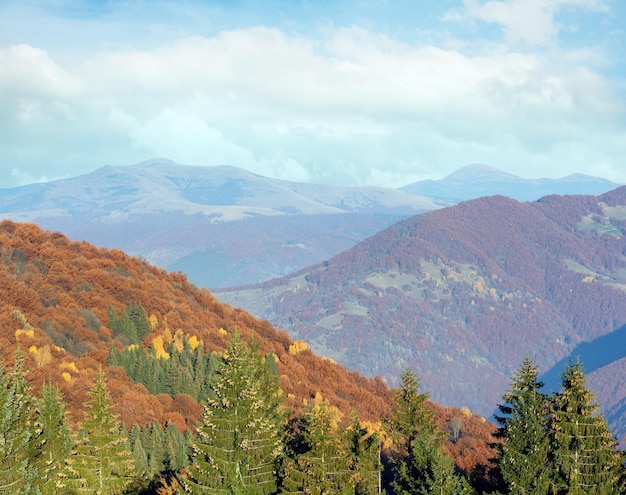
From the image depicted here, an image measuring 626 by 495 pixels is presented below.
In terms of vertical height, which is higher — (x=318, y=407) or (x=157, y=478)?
(x=318, y=407)

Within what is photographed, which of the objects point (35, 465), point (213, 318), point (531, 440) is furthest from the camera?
point (213, 318)

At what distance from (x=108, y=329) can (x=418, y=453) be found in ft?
191

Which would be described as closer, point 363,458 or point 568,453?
point 568,453

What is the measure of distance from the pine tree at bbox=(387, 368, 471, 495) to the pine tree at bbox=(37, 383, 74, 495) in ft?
61.5

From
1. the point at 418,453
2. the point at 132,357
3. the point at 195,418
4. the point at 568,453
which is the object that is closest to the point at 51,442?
the point at 418,453

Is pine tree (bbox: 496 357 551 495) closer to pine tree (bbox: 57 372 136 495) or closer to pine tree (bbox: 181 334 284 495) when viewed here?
pine tree (bbox: 181 334 284 495)

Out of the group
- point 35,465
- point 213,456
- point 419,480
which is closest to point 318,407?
point 213,456

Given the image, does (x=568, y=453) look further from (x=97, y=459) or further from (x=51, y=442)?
(x=51, y=442)

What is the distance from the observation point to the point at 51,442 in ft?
122

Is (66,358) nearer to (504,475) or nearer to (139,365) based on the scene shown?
(139,365)

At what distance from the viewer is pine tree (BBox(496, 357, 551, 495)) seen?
3659 centimetres

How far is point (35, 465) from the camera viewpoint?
115ft

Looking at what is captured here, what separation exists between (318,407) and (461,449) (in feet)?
195

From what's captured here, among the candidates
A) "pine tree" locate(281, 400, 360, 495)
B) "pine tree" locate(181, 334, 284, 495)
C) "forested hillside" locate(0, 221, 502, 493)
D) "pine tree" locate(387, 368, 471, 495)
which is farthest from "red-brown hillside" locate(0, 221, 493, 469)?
"pine tree" locate(281, 400, 360, 495)
